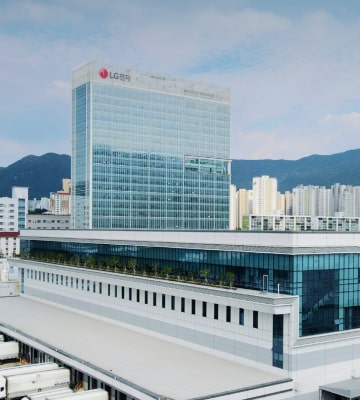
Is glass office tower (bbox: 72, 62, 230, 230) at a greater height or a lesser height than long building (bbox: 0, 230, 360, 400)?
greater

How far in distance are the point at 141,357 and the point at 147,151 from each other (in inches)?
2704

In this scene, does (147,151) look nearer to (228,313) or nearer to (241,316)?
(228,313)

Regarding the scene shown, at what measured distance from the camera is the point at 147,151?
3743 inches

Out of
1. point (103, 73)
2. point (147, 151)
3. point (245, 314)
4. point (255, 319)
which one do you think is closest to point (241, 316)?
point (245, 314)

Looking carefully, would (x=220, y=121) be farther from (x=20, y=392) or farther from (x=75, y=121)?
(x=20, y=392)

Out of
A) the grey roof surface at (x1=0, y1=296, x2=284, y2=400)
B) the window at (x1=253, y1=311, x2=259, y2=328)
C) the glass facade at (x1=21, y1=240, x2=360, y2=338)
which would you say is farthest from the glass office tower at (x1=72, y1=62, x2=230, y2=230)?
the window at (x1=253, y1=311, x2=259, y2=328)

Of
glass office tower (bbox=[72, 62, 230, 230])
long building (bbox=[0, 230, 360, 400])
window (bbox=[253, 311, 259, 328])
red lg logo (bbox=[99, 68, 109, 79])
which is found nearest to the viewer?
long building (bbox=[0, 230, 360, 400])

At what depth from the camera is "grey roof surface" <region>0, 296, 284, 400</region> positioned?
23828 millimetres

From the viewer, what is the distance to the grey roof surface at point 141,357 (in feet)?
78.2

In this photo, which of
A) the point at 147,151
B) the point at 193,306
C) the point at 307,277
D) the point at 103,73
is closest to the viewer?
the point at 307,277

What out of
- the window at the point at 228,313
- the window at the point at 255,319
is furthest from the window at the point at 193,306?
the window at the point at 255,319

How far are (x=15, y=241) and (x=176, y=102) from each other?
53.3 m

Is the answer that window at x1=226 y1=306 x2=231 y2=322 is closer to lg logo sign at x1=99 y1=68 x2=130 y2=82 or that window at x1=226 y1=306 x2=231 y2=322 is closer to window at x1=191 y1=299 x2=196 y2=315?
window at x1=191 y1=299 x2=196 y2=315

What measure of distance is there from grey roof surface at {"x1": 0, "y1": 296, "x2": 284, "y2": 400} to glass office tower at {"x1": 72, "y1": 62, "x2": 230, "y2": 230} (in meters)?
49.6
